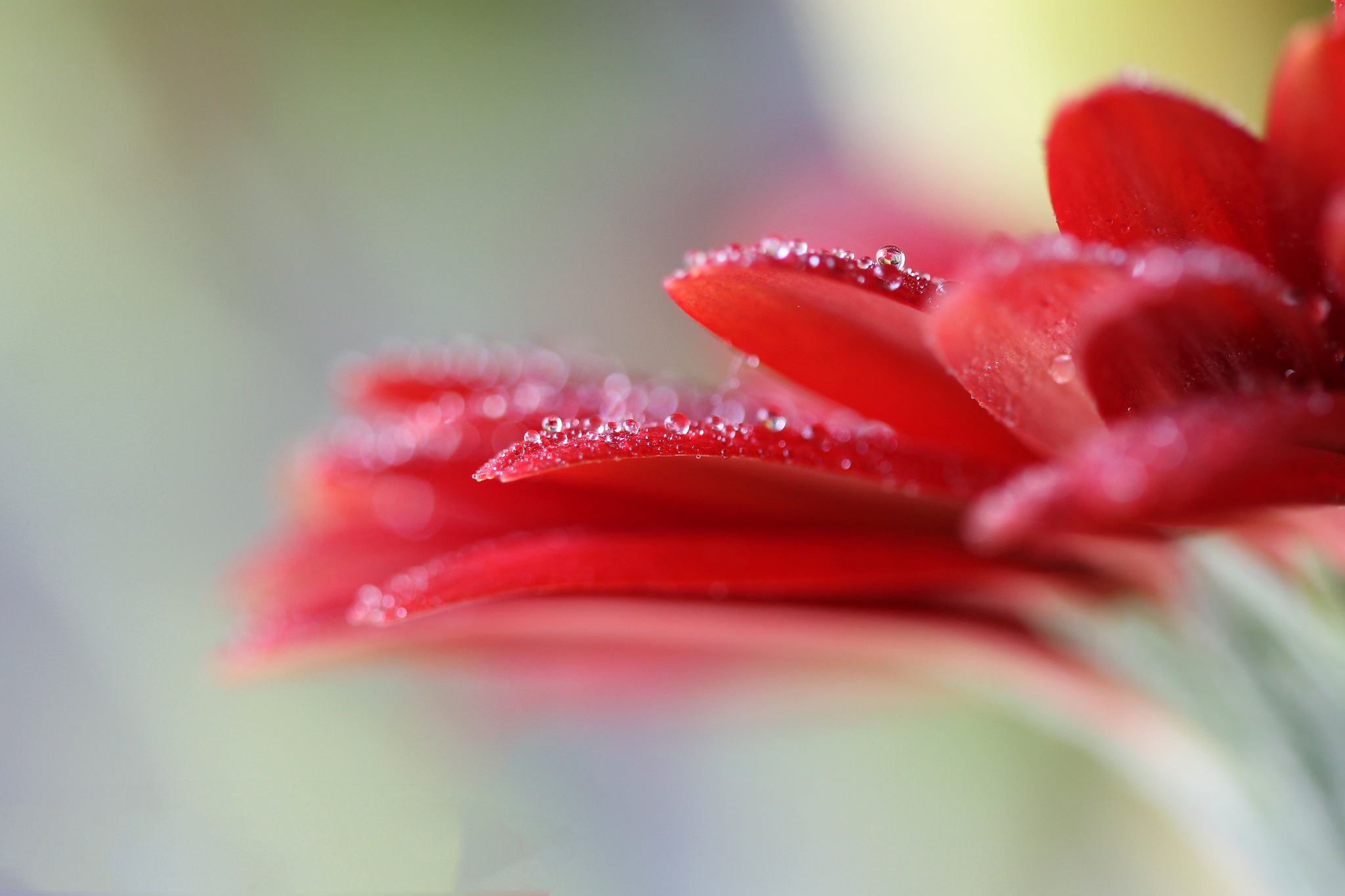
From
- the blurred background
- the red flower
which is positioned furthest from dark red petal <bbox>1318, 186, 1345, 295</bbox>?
the blurred background

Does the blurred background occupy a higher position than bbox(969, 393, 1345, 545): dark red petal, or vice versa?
the blurred background

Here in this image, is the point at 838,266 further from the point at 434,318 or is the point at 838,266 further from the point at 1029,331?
the point at 434,318

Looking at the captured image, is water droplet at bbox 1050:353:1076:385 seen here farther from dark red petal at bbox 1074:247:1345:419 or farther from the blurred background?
the blurred background

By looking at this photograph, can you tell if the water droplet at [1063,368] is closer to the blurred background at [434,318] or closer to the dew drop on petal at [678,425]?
the dew drop on petal at [678,425]

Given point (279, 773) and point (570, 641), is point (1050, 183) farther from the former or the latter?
point (279, 773)

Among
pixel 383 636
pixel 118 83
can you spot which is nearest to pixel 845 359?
pixel 383 636

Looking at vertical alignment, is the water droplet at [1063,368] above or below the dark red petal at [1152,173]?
below

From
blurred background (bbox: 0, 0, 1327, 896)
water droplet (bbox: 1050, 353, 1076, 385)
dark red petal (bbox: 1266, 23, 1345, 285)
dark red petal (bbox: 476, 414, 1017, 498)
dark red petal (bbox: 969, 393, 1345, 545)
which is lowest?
dark red petal (bbox: 969, 393, 1345, 545)

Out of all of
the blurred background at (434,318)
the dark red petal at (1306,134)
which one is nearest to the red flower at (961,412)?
the dark red petal at (1306,134)
